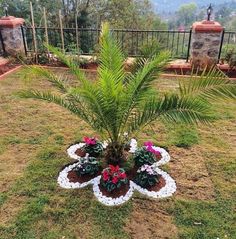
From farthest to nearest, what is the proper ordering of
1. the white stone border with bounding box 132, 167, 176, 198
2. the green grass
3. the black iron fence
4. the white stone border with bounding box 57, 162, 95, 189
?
the black iron fence → the white stone border with bounding box 57, 162, 95, 189 → the white stone border with bounding box 132, 167, 176, 198 → the green grass

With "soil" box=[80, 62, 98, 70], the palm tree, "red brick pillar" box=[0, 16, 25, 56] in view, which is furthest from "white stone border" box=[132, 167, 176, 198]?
"red brick pillar" box=[0, 16, 25, 56]

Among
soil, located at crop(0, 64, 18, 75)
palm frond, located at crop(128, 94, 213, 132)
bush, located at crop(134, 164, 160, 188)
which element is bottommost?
bush, located at crop(134, 164, 160, 188)

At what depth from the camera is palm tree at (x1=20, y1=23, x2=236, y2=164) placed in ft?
9.04

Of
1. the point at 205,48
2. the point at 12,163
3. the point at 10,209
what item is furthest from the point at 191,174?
the point at 205,48

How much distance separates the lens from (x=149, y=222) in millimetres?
2783

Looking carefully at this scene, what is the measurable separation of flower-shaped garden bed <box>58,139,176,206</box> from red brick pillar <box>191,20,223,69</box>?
370cm

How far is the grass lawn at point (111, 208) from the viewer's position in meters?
2.71

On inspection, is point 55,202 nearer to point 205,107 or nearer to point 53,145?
point 53,145

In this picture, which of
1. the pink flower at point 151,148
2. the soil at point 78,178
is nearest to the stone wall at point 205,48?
the pink flower at point 151,148

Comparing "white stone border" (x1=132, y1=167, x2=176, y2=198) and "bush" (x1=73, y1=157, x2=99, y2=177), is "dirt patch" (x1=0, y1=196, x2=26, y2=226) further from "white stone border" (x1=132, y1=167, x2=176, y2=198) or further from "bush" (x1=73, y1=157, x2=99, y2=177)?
"white stone border" (x1=132, y1=167, x2=176, y2=198)

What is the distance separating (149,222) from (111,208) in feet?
Result: 1.38

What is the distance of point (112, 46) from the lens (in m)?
3.33

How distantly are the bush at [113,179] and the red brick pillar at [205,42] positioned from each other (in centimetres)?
407

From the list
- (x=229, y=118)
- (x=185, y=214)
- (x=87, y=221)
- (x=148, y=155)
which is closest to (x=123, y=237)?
(x=87, y=221)
